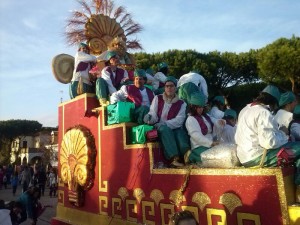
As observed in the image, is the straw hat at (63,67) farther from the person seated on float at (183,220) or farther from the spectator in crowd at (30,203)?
the person seated on float at (183,220)

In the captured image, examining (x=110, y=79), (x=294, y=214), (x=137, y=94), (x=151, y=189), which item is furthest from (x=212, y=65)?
(x=294, y=214)

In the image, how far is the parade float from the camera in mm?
3432

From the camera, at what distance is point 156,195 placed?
4.81 metres

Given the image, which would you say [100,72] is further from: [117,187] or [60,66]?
[117,187]

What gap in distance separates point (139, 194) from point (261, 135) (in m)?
2.29

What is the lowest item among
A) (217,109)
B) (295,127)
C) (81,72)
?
(295,127)

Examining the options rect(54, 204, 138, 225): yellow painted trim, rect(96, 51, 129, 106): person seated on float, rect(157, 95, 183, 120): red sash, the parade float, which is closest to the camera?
the parade float

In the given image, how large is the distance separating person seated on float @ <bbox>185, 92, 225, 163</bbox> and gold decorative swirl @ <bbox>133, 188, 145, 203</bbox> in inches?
32.7

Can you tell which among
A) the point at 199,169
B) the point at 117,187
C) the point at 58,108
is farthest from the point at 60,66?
the point at 199,169

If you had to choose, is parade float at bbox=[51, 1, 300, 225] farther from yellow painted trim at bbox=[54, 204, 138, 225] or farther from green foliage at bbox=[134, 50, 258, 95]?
green foliage at bbox=[134, 50, 258, 95]

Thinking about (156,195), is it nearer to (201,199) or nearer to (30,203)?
(201,199)

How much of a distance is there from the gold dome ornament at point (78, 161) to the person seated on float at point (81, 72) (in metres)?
0.89

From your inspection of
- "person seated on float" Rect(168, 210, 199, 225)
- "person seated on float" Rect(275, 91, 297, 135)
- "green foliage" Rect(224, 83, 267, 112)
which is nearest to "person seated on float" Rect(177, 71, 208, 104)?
"person seated on float" Rect(275, 91, 297, 135)

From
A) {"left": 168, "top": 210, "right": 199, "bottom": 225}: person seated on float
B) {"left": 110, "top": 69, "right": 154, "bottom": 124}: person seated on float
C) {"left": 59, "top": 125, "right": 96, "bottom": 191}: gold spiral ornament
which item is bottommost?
{"left": 168, "top": 210, "right": 199, "bottom": 225}: person seated on float
